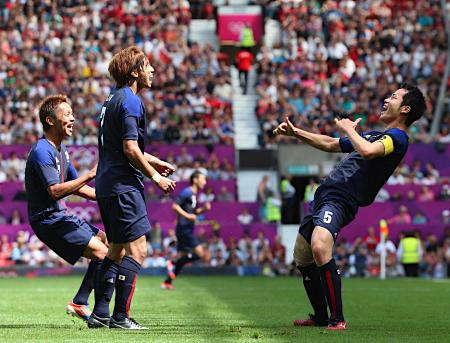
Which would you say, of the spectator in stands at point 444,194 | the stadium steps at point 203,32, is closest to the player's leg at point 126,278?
the spectator in stands at point 444,194

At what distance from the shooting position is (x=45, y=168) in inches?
366

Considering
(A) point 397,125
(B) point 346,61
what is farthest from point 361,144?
(B) point 346,61

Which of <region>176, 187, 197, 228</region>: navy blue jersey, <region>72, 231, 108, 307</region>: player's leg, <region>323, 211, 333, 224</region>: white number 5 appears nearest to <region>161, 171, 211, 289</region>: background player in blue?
<region>176, 187, 197, 228</region>: navy blue jersey

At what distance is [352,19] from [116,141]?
86.8ft

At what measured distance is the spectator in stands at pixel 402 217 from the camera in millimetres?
25663

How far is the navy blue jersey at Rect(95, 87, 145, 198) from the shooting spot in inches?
342

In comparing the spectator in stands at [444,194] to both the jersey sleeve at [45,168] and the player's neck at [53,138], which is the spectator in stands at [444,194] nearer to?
the player's neck at [53,138]

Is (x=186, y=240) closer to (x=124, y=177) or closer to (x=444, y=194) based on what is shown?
(x=444, y=194)

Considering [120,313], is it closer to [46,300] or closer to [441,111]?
[46,300]

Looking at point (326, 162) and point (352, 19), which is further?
point (352, 19)

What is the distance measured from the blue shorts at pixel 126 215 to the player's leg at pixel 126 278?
0.27ft

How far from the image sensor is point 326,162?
27.7 m

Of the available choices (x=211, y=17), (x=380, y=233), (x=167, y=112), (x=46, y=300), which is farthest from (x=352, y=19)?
(x=46, y=300)

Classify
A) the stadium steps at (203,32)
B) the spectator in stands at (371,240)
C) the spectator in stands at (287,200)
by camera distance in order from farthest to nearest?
the stadium steps at (203,32)
the spectator in stands at (287,200)
the spectator in stands at (371,240)
